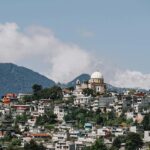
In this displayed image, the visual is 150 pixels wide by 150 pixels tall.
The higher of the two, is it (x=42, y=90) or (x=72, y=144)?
(x=42, y=90)

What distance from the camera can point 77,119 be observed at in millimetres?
76938

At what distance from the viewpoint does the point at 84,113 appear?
7875cm

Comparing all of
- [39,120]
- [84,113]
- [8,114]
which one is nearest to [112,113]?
[84,113]

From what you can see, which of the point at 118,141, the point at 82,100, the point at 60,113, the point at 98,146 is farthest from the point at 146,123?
the point at 82,100

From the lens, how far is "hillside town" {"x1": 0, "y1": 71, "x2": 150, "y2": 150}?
6356cm

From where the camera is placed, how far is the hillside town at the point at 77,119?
63.6 m

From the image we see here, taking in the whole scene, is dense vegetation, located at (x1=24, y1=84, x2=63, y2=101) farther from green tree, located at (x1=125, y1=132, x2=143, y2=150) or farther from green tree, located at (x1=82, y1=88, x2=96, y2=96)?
green tree, located at (x1=125, y1=132, x2=143, y2=150)

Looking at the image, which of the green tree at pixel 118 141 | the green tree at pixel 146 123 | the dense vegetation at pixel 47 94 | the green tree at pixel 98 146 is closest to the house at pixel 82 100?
the dense vegetation at pixel 47 94

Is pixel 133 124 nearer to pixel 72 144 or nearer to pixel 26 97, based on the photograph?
pixel 72 144

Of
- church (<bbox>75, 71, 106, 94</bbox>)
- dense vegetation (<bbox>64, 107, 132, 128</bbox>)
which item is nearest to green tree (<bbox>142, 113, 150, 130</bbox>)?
dense vegetation (<bbox>64, 107, 132, 128</bbox>)

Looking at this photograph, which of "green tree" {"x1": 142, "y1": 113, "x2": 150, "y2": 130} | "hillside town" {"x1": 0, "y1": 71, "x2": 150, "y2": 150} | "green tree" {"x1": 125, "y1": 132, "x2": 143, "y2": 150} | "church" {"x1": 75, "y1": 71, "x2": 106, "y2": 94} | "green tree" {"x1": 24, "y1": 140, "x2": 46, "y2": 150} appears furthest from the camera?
"church" {"x1": 75, "y1": 71, "x2": 106, "y2": 94}

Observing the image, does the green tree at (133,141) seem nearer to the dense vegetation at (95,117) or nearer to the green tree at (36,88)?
the dense vegetation at (95,117)

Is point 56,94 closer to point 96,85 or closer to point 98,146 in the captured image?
point 96,85

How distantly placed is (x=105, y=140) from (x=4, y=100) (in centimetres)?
3275
